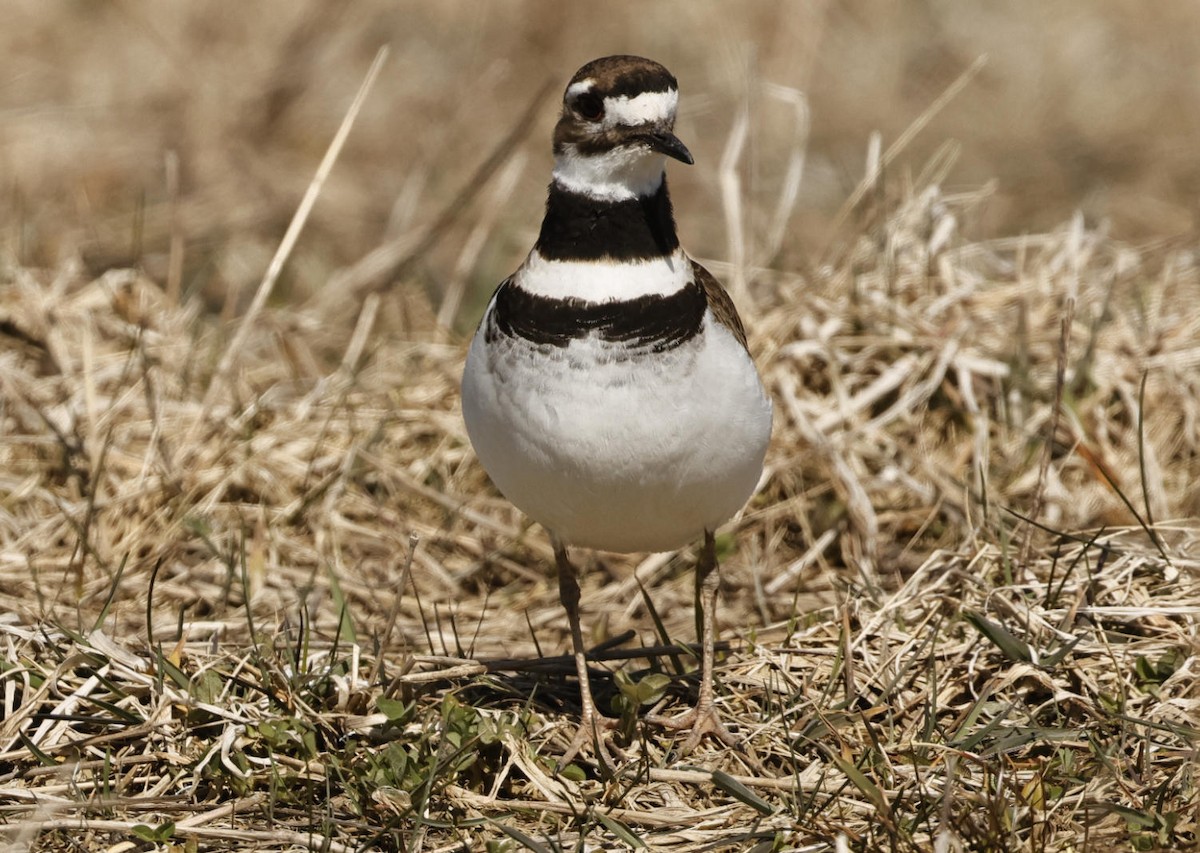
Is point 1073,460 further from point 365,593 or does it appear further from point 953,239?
point 365,593

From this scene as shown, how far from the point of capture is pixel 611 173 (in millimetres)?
4477

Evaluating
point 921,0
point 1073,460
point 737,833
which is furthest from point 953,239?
point 921,0

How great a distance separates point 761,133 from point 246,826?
8860 millimetres

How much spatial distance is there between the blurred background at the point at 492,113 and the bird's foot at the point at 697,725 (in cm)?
471

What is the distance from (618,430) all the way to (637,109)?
3.17 ft

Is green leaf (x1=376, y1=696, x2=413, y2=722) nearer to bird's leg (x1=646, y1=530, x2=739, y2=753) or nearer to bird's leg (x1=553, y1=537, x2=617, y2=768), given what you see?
bird's leg (x1=553, y1=537, x2=617, y2=768)

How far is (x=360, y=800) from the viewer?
4109mm

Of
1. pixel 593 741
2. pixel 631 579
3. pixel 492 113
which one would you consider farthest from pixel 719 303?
pixel 492 113

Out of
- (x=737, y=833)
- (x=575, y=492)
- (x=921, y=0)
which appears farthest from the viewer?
(x=921, y=0)

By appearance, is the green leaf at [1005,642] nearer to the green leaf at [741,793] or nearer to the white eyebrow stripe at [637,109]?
the green leaf at [741,793]

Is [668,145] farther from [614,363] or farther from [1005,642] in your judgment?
[1005,642]

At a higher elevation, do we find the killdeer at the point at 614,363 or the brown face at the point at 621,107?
the brown face at the point at 621,107

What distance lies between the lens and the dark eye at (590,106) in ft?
14.5

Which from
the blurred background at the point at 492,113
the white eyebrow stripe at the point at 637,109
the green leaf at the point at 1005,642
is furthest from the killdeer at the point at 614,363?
the blurred background at the point at 492,113
